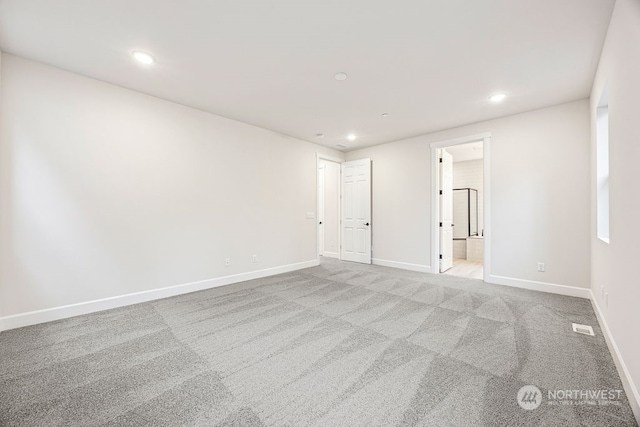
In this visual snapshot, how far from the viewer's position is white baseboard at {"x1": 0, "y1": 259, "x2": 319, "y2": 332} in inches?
104

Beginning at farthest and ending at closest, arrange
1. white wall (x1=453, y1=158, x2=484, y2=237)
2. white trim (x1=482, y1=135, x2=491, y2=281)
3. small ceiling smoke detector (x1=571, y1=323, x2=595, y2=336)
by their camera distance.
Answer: white wall (x1=453, y1=158, x2=484, y2=237) → white trim (x1=482, y1=135, x2=491, y2=281) → small ceiling smoke detector (x1=571, y1=323, x2=595, y2=336)

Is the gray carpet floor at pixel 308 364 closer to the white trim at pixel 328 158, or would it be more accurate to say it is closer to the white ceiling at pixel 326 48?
the white ceiling at pixel 326 48

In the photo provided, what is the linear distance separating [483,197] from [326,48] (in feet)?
11.8

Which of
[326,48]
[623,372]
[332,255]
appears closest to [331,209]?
[332,255]

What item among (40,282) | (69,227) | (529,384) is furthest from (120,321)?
(529,384)

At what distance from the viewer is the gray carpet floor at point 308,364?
4.95 feet

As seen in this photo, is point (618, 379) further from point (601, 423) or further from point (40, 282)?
point (40, 282)

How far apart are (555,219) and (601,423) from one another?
10.2 ft

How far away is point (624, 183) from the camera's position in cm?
175

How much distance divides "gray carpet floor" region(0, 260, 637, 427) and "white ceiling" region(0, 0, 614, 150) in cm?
276

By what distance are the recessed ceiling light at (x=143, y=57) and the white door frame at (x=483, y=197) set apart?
457 cm

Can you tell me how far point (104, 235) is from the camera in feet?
10.2

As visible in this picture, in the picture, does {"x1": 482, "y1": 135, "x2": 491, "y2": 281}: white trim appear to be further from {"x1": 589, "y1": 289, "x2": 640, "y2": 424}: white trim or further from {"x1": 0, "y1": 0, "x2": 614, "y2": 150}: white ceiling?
{"x1": 589, "y1": 289, "x2": 640, "y2": 424}: white trim

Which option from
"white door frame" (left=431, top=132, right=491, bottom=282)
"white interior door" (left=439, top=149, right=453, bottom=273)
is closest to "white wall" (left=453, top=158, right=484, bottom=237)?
"white interior door" (left=439, top=149, right=453, bottom=273)
